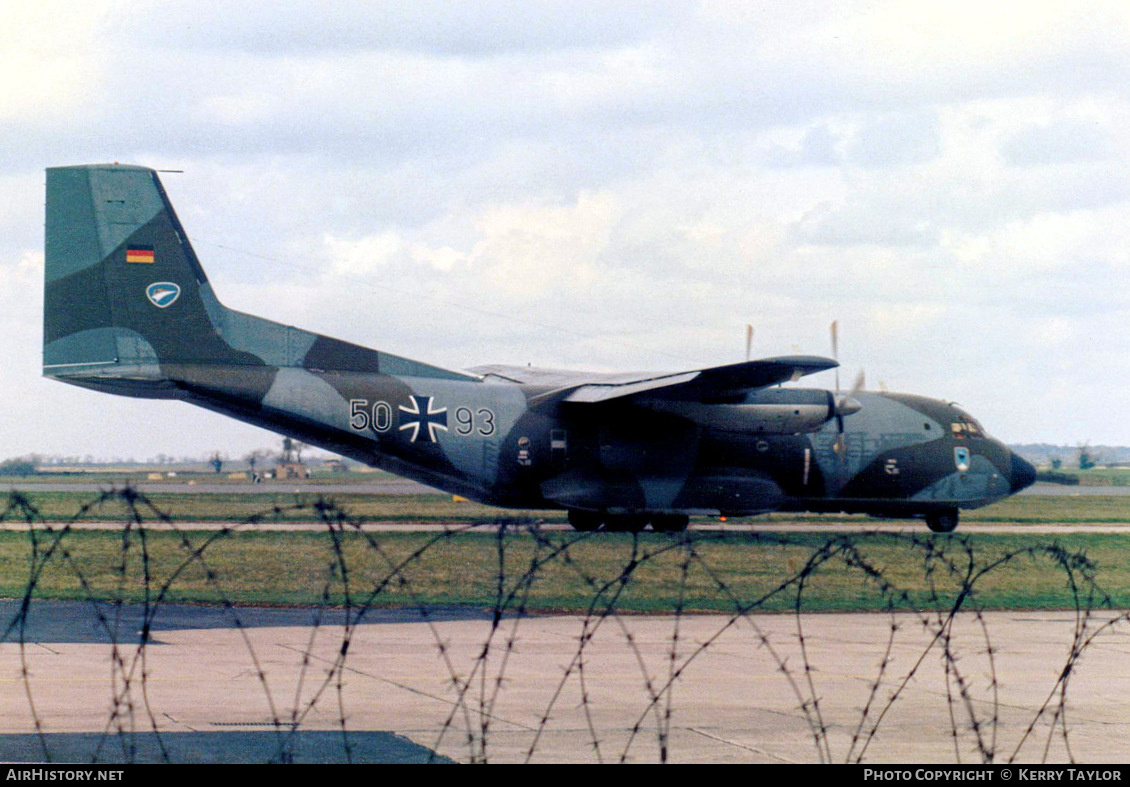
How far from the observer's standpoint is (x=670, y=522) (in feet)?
111

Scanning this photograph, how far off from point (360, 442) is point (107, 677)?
17.0 metres

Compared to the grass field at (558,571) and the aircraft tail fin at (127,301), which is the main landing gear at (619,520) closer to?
the grass field at (558,571)

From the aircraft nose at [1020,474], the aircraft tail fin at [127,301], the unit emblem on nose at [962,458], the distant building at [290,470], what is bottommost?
the distant building at [290,470]

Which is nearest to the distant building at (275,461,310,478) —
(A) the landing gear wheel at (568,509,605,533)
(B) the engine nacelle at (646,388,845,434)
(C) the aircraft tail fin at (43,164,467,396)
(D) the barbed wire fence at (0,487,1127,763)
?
(A) the landing gear wheel at (568,509,605,533)

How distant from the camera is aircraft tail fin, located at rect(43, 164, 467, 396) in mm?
29781

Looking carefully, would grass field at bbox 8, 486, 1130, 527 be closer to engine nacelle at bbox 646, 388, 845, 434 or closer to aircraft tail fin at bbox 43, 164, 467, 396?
engine nacelle at bbox 646, 388, 845, 434

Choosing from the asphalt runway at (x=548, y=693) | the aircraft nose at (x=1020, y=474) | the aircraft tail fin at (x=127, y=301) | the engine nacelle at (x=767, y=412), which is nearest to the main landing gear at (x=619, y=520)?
the engine nacelle at (x=767, y=412)

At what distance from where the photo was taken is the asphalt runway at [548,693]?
11.1 metres

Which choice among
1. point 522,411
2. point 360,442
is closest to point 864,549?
point 522,411

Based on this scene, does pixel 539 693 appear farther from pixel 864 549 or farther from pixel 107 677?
pixel 864 549

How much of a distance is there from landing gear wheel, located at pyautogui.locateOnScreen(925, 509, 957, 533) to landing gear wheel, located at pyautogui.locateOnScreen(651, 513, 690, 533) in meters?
7.64

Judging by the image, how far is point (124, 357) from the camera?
2988 centimetres

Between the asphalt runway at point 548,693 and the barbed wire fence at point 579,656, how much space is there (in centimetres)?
6

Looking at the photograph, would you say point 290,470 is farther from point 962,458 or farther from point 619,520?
point 962,458
